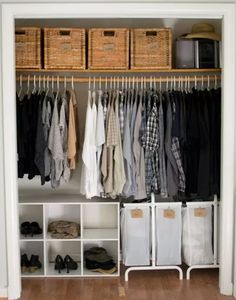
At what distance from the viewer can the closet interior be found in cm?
389

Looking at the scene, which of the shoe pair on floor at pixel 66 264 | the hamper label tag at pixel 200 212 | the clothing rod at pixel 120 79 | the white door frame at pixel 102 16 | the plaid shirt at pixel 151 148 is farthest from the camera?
the shoe pair on floor at pixel 66 264

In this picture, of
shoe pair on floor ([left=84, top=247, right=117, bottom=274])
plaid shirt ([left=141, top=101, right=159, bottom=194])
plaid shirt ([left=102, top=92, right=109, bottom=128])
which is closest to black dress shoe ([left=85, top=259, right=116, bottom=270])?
shoe pair on floor ([left=84, top=247, right=117, bottom=274])

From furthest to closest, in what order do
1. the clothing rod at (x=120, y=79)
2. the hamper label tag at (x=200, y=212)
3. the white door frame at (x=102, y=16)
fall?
the hamper label tag at (x=200, y=212), the clothing rod at (x=120, y=79), the white door frame at (x=102, y=16)

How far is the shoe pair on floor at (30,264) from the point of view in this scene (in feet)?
13.6

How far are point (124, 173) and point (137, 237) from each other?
62 cm

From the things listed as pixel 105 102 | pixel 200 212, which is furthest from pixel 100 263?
pixel 105 102

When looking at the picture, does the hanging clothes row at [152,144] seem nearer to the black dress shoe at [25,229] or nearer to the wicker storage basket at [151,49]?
the wicker storage basket at [151,49]

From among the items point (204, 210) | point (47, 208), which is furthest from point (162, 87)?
point (47, 208)

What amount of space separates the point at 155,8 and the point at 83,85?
1215mm

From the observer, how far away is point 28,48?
391 cm

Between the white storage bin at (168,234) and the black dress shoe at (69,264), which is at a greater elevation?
the white storage bin at (168,234)

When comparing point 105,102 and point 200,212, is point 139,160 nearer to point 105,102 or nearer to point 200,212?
point 105,102

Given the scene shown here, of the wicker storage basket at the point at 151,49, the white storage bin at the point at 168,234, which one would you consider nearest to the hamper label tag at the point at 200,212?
the white storage bin at the point at 168,234

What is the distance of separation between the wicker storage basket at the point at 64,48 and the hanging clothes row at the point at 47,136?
0.26 meters
